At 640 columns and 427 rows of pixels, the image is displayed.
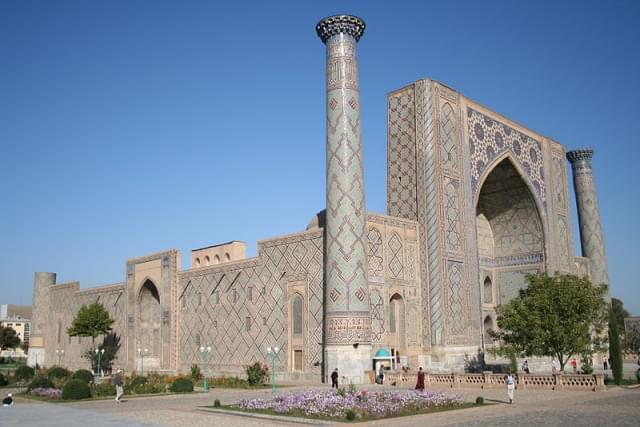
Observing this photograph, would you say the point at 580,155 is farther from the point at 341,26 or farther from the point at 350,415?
the point at 350,415

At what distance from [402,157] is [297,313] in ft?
24.8

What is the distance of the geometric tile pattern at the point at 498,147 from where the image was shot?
28.3 m

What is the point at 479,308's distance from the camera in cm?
2631

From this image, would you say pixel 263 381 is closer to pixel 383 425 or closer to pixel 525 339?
pixel 525 339

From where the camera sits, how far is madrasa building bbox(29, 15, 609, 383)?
70.7 feet

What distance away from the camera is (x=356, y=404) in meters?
12.8

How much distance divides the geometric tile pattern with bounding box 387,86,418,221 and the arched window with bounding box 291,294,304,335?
5314 mm

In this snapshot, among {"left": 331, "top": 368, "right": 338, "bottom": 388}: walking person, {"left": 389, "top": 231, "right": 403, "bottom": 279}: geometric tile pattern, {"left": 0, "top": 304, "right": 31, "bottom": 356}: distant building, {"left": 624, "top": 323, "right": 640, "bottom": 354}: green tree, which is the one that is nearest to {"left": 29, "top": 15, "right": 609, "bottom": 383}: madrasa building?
{"left": 389, "top": 231, "right": 403, "bottom": 279}: geometric tile pattern

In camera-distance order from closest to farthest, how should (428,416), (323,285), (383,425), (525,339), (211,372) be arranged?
(383,425) → (428,416) → (525,339) → (323,285) → (211,372)

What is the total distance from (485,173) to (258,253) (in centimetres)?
1034

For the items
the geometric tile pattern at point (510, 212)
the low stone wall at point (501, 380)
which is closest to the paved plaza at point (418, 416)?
the low stone wall at point (501, 380)

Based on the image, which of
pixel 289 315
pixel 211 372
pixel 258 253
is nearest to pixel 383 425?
pixel 289 315

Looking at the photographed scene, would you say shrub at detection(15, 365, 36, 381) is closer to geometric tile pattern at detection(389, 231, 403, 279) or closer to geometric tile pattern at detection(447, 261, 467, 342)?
geometric tile pattern at detection(389, 231, 403, 279)

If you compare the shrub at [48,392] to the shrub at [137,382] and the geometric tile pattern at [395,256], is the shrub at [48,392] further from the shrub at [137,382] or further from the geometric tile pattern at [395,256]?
the geometric tile pattern at [395,256]
